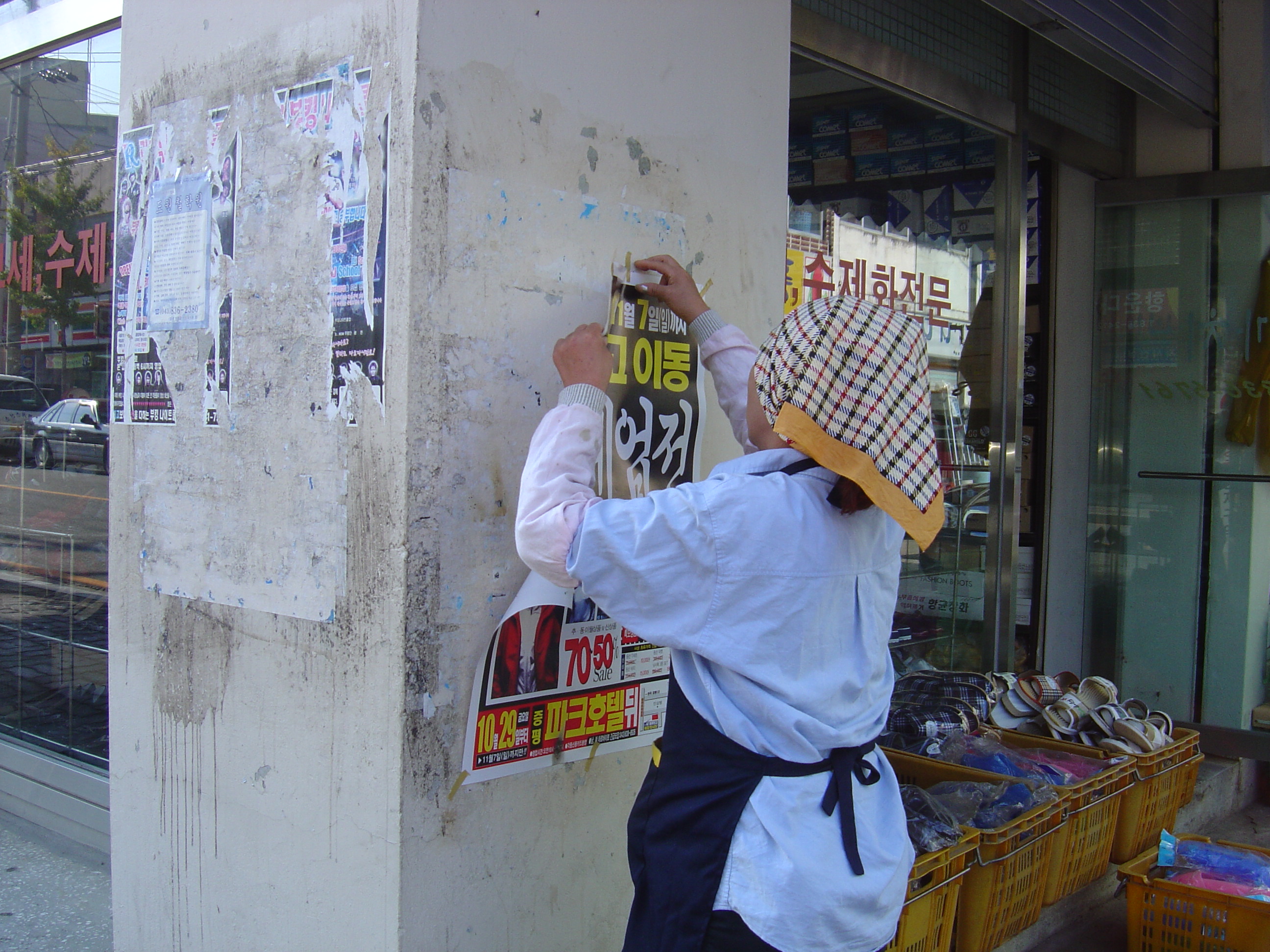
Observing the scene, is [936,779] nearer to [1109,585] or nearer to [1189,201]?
[1109,585]

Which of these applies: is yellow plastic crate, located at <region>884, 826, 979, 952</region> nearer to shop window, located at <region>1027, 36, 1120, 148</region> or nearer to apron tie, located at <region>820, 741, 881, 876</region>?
apron tie, located at <region>820, 741, 881, 876</region>

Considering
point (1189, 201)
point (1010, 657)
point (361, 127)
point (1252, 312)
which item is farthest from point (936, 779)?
point (1189, 201)

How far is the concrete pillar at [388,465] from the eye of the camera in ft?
6.06

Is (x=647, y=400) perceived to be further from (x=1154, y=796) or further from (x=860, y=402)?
(x=1154, y=796)

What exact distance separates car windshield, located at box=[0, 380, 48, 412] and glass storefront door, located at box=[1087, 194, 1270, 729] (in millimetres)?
4558

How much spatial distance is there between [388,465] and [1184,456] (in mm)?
4147

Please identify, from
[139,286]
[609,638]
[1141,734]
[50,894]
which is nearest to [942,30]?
[1141,734]

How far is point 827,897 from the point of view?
1472 millimetres

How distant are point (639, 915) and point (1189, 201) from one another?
175 inches

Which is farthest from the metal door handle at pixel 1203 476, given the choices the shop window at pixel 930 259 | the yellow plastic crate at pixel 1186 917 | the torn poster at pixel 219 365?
the torn poster at pixel 219 365

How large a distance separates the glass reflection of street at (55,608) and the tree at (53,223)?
60 cm

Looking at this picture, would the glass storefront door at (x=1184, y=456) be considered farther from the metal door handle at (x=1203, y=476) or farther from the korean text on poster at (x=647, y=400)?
the korean text on poster at (x=647, y=400)

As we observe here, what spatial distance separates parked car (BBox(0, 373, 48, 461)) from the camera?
144 inches

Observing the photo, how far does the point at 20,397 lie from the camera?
3695 mm
